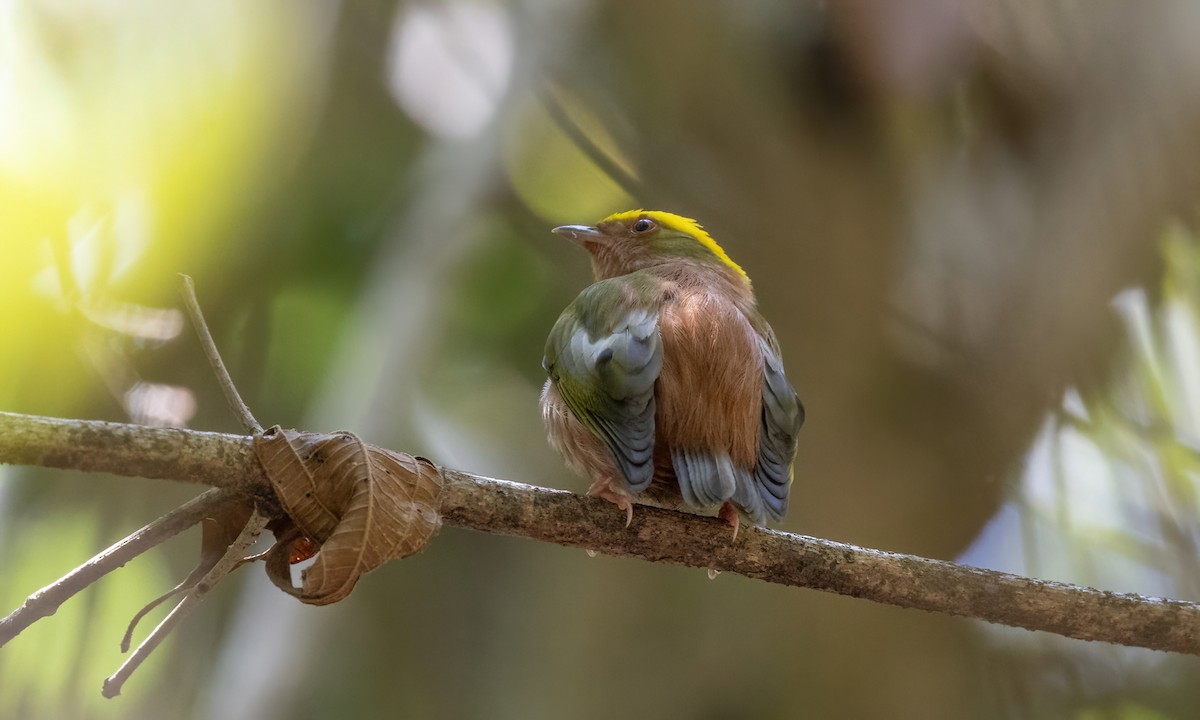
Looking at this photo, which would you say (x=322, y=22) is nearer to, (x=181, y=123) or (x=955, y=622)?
(x=181, y=123)

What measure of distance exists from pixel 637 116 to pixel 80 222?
10.2 feet

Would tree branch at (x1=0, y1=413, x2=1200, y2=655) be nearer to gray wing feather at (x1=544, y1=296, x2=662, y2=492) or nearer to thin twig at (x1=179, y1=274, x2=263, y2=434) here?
gray wing feather at (x1=544, y1=296, x2=662, y2=492)

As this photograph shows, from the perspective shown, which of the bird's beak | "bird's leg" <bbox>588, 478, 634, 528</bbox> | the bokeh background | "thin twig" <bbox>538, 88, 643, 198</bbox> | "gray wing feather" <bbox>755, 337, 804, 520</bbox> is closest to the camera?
"bird's leg" <bbox>588, 478, 634, 528</bbox>

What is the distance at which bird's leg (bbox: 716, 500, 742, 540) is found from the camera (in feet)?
8.50

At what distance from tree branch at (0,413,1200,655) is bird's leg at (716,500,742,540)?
0.03 metres

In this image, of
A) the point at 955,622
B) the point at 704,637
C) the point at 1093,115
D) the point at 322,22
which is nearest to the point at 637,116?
the point at 322,22

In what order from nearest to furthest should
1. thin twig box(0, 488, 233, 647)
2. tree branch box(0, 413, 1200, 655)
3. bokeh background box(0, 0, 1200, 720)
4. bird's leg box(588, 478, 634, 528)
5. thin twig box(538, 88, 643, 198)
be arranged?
1. thin twig box(0, 488, 233, 647)
2. tree branch box(0, 413, 1200, 655)
3. bird's leg box(588, 478, 634, 528)
4. bokeh background box(0, 0, 1200, 720)
5. thin twig box(538, 88, 643, 198)

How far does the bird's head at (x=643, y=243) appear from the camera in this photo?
384 cm

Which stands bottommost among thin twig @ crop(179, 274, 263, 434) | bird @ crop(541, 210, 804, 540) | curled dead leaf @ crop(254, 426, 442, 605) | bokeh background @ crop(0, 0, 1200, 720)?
bokeh background @ crop(0, 0, 1200, 720)

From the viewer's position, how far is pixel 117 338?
3.19 meters

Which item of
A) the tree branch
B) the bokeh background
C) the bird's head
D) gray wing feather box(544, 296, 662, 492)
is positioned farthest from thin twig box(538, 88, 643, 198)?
the tree branch

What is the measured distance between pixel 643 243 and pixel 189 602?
2444 mm

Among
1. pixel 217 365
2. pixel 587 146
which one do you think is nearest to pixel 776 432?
pixel 217 365

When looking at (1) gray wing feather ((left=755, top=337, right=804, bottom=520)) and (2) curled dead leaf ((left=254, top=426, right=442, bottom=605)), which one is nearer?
(2) curled dead leaf ((left=254, top=426, right=442, bottom=605))
